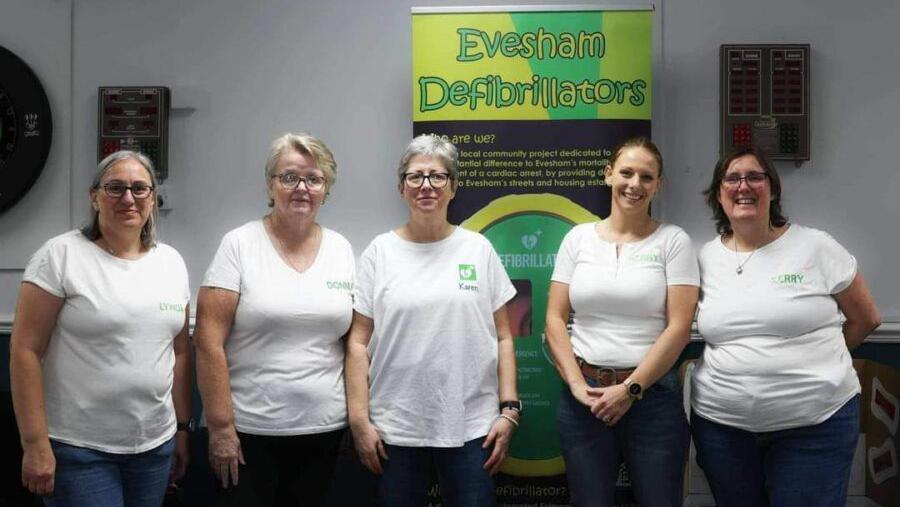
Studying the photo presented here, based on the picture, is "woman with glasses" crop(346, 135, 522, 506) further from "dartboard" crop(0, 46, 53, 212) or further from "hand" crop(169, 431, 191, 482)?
"dartboard" crop(0, 46, 53, 212)

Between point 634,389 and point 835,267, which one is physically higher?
point 835,267

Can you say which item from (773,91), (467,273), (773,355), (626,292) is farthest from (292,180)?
(773,91)

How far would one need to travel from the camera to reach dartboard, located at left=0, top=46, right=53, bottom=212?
3.01 m

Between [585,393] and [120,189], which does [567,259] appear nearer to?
[585,393]

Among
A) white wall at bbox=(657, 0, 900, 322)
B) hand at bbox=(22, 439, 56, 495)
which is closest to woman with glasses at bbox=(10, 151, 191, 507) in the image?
hand at bbox=(22, 439, 56, 495)

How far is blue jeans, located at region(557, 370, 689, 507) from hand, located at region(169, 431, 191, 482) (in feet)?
3.95

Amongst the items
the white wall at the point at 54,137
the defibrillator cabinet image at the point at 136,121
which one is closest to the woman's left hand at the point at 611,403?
the defibrillator cabinet image at the point at 136,121

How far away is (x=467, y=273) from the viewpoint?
2.17 meters

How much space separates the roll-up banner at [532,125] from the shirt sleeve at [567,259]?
35 cm

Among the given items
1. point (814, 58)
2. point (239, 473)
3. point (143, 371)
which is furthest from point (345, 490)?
point (814, 58)

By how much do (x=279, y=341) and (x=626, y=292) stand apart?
107cm

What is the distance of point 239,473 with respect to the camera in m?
2.10

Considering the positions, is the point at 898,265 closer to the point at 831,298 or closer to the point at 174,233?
the point at 831,298

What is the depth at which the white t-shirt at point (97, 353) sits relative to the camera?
5.99 ft
